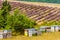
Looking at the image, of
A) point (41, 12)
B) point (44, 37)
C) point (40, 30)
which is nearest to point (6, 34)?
point (44, 37)

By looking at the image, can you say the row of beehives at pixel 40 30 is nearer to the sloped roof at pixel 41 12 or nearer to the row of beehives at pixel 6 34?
the row of beehives at pixel 6 34

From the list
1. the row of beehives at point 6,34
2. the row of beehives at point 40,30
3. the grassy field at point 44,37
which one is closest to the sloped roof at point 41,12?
the row of beehives at point 40,30

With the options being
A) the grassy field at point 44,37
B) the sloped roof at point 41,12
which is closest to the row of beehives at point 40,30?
the grassy field at point 44,37

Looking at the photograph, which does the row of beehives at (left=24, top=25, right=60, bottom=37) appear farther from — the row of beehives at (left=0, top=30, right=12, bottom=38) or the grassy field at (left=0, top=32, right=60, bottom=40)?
the row of beehives at (left=0, top=30, right=12, bottom=38)

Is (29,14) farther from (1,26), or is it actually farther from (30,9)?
(1,26)

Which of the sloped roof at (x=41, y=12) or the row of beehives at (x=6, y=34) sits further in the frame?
the sloped roof at (x=41, y=12)

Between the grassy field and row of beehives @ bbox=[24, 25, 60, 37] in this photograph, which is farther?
row of beehives @ bbox=[24, 25, 60, 37]

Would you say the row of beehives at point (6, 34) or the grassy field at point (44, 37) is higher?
the row of beehives at point (6, 34)

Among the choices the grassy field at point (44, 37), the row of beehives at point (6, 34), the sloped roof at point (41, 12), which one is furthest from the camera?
the sloped roof at point (41, 12)

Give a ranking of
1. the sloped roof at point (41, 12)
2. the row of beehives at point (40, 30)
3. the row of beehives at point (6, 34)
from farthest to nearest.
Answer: the sloped roof at point (41, 12)
the row of beehives at point (40, 30)
the row of beehives at point (6, 34)

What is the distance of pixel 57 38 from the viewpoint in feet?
29.1

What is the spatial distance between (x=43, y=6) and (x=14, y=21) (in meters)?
6.33

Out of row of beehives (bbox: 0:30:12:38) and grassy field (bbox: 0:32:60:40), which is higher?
row of beehives (bbox: 0:30:12:38)

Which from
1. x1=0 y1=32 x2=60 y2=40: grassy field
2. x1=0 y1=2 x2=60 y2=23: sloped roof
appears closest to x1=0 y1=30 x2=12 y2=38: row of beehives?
x1=0 y1=32 x2=60 y2=40: grassy field
